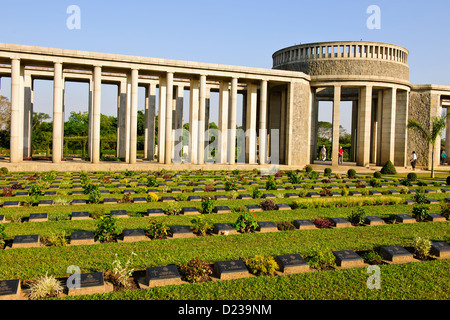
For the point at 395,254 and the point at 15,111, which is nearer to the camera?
the point at 395,254

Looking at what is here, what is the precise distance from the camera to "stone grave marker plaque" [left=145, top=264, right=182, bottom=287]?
271 inches

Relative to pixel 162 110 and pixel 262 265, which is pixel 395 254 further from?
pixel 162 110

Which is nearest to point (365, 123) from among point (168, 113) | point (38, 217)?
point (168, 113)

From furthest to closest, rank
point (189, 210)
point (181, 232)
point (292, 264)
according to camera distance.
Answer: point (189, 210), point (181, 232), point (292, 264)

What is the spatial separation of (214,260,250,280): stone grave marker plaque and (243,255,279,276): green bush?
0.20 metres

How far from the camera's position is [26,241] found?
356 inches

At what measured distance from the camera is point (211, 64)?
113 feet

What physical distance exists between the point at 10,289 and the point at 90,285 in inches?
50.3

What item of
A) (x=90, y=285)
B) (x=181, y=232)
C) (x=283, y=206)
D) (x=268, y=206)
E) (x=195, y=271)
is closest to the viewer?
(x=90, y=285)

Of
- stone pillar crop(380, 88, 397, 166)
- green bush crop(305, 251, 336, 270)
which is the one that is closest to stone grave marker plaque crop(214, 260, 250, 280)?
green bush crop(305, 251, 336, 270)

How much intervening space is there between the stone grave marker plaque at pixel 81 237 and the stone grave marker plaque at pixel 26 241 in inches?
32.0

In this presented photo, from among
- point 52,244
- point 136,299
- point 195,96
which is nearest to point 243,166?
point 195,96

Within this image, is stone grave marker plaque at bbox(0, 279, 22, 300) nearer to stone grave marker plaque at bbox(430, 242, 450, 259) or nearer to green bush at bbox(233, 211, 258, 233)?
green bush at bbox(233, 211, 258, 233)
